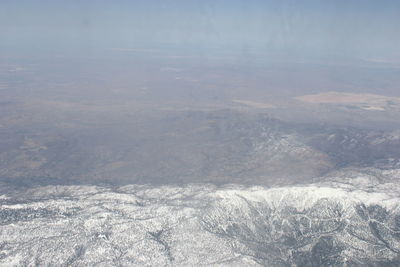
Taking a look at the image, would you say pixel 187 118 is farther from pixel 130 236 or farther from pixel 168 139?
pixel 130 236

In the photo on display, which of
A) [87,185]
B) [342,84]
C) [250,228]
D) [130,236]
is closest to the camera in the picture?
[130,236]

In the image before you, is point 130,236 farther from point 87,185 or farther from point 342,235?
point 342,235

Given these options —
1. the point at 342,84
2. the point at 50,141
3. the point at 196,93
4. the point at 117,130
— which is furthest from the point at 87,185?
the point at 342,84

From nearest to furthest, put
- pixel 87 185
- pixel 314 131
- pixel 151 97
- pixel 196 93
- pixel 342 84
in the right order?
pixel 87 185, pixel 314 131, pixel 151 97, pixel 196 93, pixel 342 84

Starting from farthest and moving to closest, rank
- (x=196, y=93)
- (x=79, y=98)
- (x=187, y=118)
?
(x=196, y=93)
(x=79, y=98)
(x=187, y=118)

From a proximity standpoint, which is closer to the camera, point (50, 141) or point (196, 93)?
point (50, 141)

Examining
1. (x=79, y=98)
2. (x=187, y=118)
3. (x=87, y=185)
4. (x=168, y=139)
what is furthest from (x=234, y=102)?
(x=87, y=185)
